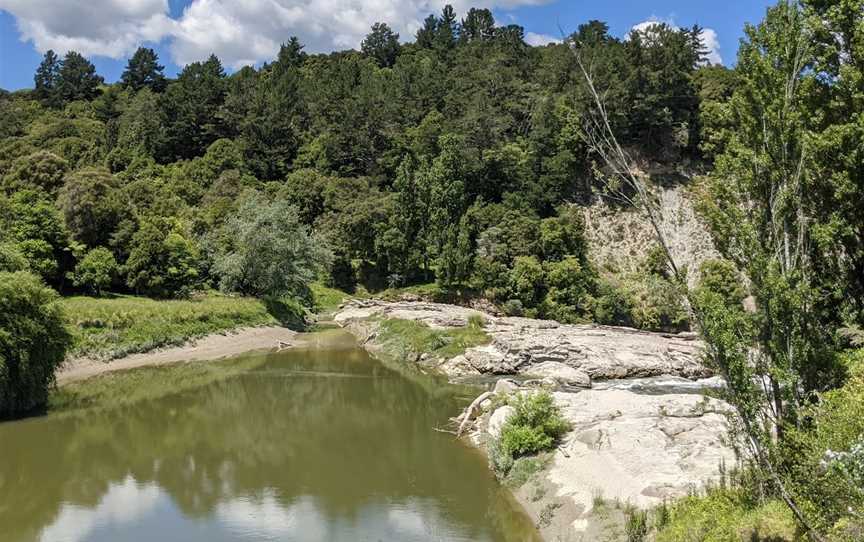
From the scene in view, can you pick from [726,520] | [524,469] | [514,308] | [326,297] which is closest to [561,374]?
[524,469]

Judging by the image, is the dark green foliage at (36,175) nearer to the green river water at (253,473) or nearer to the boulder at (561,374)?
the green river water at (253,473)

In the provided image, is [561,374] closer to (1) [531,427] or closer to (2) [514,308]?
(1) [531,427]

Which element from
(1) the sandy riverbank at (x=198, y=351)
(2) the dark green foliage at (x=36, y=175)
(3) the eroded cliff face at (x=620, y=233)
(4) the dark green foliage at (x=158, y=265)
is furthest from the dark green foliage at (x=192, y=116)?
(3) the eroded cliff face at (x=620, y=233)

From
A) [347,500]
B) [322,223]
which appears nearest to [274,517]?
[347,500]

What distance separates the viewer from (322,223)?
77188 millimetres

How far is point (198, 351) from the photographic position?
4616 centimetres

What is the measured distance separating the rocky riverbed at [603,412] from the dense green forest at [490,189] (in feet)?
9.51

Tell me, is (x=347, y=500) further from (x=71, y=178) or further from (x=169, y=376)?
(x=71, y=178)

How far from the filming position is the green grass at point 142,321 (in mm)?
40656

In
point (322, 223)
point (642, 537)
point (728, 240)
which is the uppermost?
point (322, 223)

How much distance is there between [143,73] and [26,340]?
117048mm

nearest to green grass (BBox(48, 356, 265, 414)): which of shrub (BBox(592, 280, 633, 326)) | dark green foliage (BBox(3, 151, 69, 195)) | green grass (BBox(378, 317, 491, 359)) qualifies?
green grass (BBox(378, 317, 491, 359))

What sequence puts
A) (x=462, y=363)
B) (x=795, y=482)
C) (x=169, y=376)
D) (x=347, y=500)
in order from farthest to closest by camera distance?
(x=462, y=363) < (x=169, y=376) < (x=347, y=500) < (x=795, y=482)

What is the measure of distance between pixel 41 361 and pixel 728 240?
28.5 m
